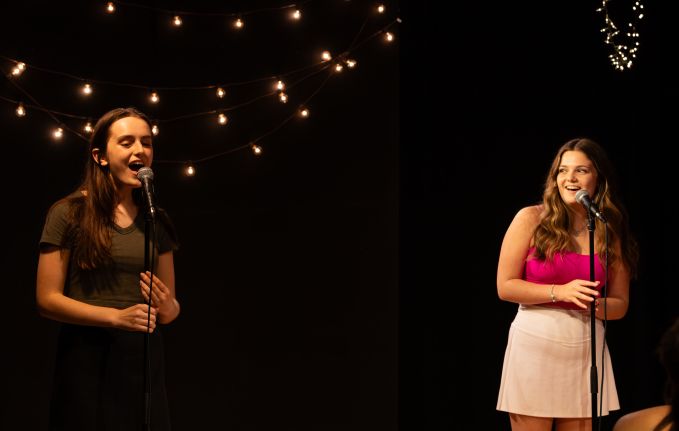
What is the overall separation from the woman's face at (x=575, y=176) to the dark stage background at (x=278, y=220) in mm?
1183

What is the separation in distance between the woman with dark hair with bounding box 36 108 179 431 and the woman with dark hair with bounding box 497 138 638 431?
1.44 m

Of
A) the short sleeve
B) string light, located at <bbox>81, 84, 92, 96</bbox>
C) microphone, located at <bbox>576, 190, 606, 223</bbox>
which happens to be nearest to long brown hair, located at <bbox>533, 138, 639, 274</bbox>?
microphone, located at <bbox>576, 190, 606, 223</bbox>

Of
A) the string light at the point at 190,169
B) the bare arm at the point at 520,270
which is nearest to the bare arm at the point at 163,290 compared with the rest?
the bare arm at the point at 520,270

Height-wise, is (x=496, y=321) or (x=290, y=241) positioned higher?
(x=290, y=241)

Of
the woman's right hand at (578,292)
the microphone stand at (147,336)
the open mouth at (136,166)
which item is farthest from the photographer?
the woman's right hand at (578,292)

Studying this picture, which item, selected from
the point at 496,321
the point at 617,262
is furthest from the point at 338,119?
the point at 617,262

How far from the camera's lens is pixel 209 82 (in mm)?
4992

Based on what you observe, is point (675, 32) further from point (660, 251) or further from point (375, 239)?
point (375, 239)

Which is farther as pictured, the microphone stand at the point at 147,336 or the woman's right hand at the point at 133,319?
the woman's right hand at the point at 133,319

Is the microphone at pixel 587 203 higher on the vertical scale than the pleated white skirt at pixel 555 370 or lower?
higher

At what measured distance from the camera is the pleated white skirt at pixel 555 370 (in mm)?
3719

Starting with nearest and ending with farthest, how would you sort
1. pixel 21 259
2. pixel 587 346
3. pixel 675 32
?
pixel 587 346 → pixel 21 259 → pixel 675 32

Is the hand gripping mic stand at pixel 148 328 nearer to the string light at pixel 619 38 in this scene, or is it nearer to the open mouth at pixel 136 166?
the open mouth at pixel 136 166

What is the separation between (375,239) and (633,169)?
1.39m
